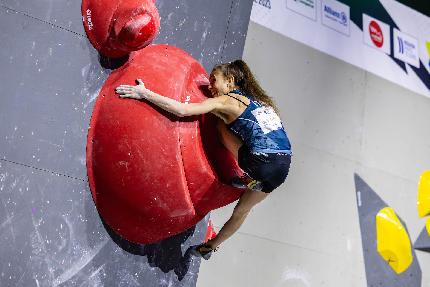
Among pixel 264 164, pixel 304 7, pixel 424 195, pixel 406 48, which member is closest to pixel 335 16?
pixel 304 7

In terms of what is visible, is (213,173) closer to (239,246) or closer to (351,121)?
(239,246)

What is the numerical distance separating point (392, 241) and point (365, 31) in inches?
55.9

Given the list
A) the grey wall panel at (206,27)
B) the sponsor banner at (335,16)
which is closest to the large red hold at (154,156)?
the grey wall panel at (206,27)

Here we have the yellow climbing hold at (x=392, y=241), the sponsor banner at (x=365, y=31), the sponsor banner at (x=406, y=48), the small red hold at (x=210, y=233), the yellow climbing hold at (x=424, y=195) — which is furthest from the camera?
the sponsor banner at (x=406, y=48)

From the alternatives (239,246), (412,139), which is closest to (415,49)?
(412,139)

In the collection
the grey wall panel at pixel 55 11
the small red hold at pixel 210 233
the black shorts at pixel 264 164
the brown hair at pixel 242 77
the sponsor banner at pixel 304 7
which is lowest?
the small red hold at pixel 210 233

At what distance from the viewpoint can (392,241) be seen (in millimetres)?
4020

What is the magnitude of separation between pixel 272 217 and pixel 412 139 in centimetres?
134

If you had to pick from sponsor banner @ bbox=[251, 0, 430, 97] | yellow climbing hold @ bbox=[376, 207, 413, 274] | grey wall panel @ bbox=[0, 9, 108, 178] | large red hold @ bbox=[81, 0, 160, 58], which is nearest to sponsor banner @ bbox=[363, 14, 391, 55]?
sponsor banner @ bbox=[251, 0, 430, 97]

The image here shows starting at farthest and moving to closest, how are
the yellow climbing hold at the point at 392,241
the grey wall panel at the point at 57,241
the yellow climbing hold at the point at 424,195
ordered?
the yellow climbing hold at the point at 424,195
the yellow climbing hold at the point at 392,241
the grey wall panel at the point at 57,241

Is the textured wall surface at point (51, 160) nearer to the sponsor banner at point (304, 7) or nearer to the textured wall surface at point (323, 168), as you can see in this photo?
the textured wall surface at point (323, 168)

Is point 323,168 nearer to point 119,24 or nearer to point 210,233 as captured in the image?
point 210,233

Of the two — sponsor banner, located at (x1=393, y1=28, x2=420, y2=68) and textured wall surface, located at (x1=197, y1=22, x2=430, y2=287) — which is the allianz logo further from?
sponsor banner, located at (x1=393, y1=28, x2=420, y2=68)

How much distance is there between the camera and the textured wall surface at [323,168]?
352 cm
